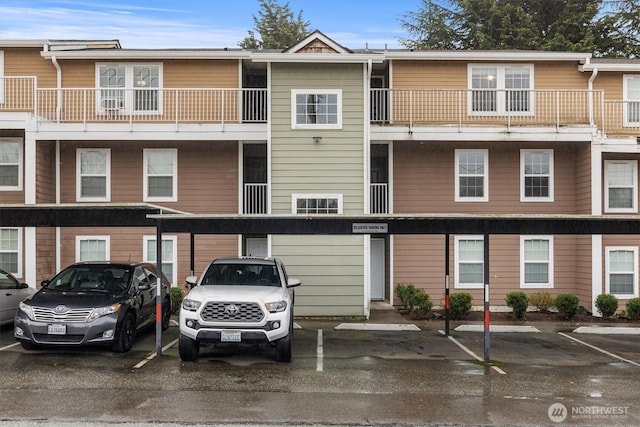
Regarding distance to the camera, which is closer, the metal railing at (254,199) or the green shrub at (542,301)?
the green shrub at (542,301)

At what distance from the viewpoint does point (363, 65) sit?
1694 centimetres

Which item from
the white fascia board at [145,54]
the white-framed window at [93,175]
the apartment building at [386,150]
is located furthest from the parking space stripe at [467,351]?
the white-framed window at [93,175]

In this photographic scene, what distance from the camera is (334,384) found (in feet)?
29.0

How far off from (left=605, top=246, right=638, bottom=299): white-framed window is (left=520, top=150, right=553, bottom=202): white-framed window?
2525mm

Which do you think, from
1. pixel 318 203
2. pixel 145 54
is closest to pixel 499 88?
pixel 318 203

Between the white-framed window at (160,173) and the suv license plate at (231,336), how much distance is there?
9.33 meters

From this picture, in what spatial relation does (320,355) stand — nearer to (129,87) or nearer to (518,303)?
(518,303)

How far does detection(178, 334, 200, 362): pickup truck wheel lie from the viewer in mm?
10141

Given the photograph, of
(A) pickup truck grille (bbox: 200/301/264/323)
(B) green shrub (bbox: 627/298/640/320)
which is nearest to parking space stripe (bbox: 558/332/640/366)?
(B) green shrub (bbox: 627/298/640/320)

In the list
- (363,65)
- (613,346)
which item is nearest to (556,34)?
(363,65)

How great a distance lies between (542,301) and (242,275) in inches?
407

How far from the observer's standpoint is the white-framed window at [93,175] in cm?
1834

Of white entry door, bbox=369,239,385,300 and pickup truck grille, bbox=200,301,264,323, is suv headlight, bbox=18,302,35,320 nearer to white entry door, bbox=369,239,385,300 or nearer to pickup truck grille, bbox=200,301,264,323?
pickup truck grille, bbox=200,301,264,323

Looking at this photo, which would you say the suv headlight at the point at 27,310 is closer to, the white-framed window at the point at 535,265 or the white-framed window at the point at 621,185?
the white-framed window at the point at 535,265
